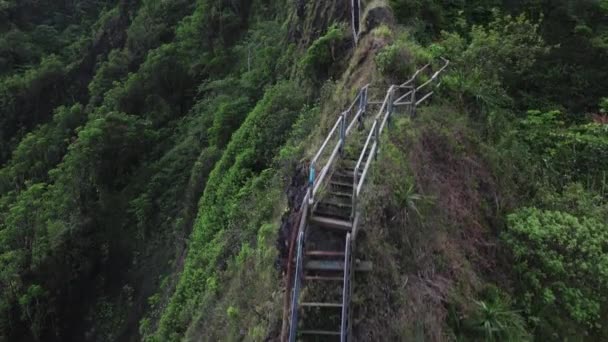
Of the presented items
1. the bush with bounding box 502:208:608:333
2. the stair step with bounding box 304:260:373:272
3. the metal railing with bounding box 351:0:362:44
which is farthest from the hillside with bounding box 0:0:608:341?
the metal railing with bounding box 351:0:362:44

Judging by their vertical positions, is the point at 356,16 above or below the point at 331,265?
above

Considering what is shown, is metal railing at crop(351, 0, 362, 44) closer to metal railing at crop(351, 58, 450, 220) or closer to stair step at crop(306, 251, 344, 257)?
metal railing at crop(351, 58, 450, 220)

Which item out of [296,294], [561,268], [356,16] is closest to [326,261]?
[296,294]

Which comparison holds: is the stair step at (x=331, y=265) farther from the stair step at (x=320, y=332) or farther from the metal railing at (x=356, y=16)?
the metal railing at (x=356, y=16)

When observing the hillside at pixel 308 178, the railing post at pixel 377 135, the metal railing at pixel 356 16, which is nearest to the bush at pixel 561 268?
the hillside at pixel 308 178

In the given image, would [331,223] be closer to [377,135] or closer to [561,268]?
[377,135]

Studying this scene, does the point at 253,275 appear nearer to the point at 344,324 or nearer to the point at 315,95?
the point at 344,324

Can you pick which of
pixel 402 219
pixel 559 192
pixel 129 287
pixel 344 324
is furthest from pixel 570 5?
pixel 129 287
